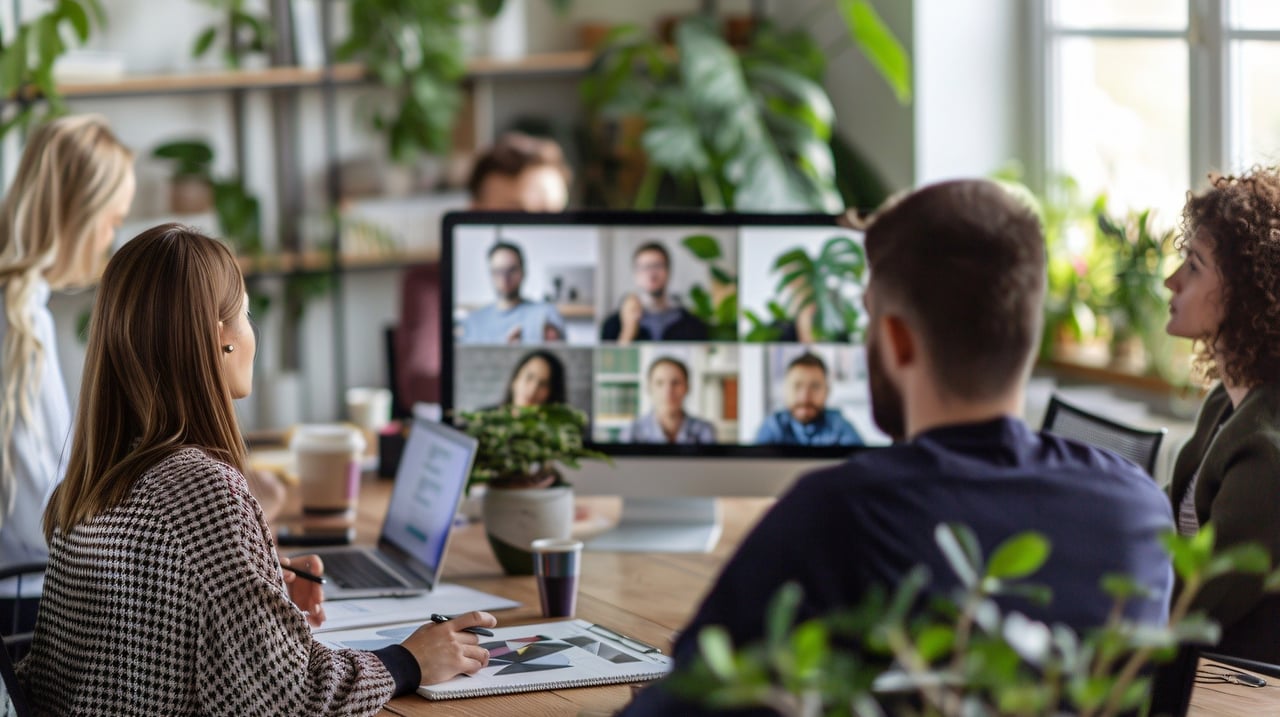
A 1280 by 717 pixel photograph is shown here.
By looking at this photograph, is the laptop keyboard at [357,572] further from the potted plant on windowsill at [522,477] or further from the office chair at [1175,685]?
the office chair at [1175,685]

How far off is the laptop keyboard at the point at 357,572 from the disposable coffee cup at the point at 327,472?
30 centimetres

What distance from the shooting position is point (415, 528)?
2.02m

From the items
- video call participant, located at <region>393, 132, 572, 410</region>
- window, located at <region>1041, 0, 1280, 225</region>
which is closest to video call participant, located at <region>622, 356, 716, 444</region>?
video call participant, located at <region>393, 132, 572, 410</region>

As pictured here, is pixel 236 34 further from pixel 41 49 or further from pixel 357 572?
pixel 357 572

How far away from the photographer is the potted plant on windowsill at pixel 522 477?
1993 mm

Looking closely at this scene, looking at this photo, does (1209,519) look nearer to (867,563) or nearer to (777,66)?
(867,563)

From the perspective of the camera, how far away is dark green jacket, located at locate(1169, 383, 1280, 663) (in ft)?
5.18

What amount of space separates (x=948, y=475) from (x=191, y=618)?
744 millimetres

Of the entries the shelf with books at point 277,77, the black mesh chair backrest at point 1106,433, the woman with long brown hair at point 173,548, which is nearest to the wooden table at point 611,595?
the woman with long brown hair at point 173,548

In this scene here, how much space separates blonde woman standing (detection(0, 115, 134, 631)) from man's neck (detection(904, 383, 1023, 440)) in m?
1.52

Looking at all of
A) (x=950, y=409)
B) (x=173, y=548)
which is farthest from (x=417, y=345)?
(x=950, y=409)

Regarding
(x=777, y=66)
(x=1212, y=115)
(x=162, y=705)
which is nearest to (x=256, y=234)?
(x=777, y=66)

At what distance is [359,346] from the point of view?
489 centimetres

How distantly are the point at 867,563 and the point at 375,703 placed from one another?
63cm
